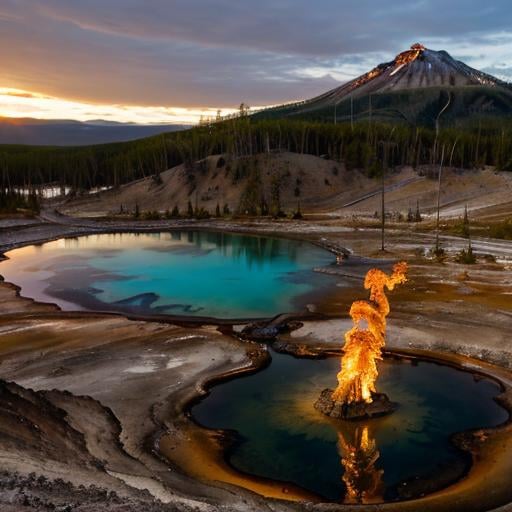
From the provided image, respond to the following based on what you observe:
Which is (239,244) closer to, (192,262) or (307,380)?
(192,262)

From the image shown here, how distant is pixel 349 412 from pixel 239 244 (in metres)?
55.9

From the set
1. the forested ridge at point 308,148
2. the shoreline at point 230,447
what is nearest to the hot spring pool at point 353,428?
the shoreline at point 230,447

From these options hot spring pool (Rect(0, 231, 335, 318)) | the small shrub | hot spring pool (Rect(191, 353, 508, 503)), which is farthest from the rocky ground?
hot spring pool (Rect(0, 231, 335, 318))

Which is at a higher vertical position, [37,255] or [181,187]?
[181,187]

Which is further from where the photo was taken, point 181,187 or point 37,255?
point 181,187

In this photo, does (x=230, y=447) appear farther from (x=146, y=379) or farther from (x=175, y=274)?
(x=175, y=274)

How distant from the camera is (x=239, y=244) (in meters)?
78.4

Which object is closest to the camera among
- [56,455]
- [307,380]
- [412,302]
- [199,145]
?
[56,455]

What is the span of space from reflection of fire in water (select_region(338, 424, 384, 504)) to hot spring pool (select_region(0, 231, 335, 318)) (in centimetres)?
1825

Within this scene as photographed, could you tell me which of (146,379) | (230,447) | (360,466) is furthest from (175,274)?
(360,466)

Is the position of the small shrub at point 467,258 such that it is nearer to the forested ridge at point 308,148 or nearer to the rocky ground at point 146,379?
the rocky ground at point 146,379

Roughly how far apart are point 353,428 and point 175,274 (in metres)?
36.0

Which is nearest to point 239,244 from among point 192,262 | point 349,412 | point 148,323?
→ point 192,262

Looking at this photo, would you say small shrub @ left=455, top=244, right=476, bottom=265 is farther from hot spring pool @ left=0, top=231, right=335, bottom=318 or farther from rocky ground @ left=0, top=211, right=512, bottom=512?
hot spring pool @ left=0, top=231, right=335, bottom=318
